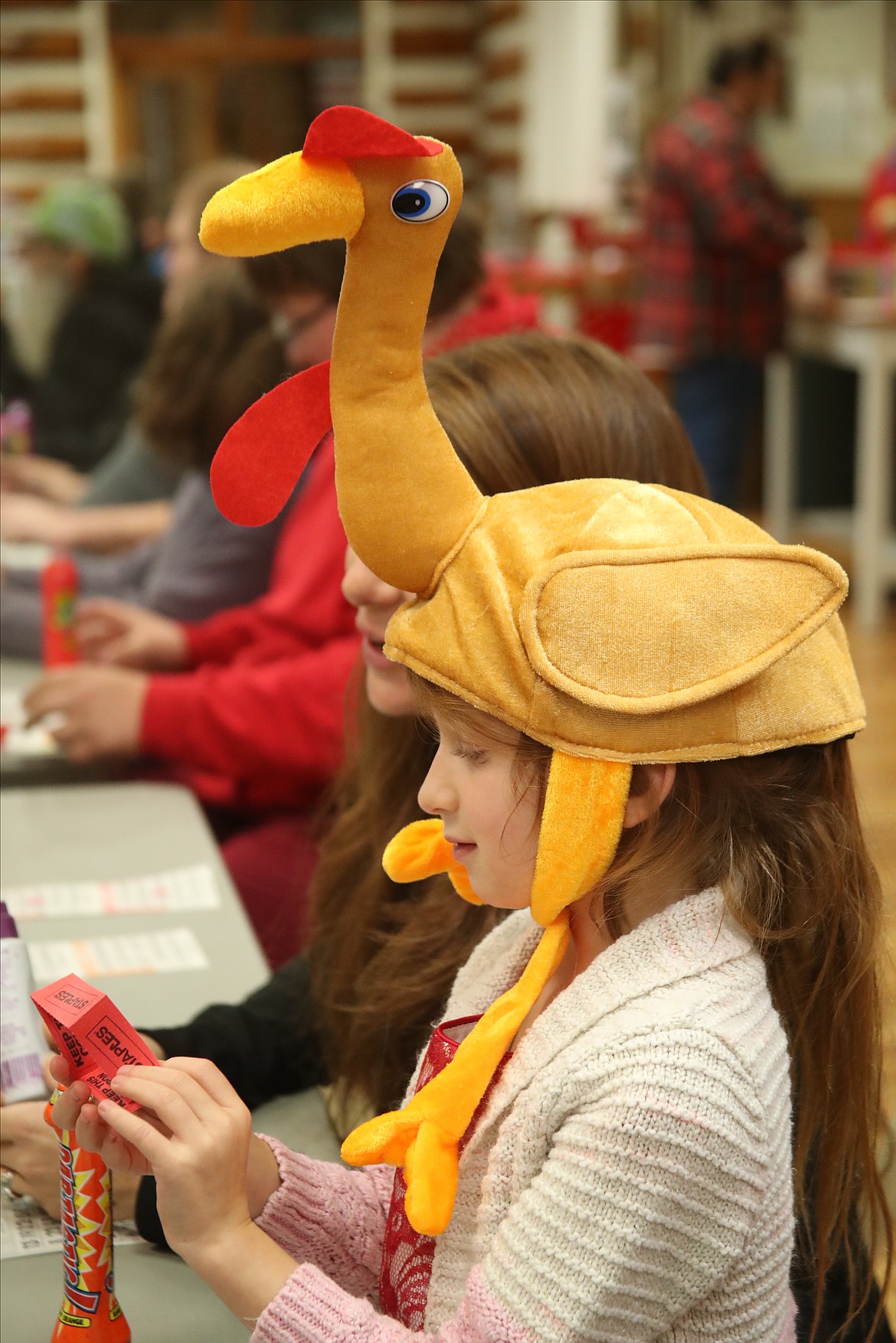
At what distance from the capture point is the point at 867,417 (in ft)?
15.9

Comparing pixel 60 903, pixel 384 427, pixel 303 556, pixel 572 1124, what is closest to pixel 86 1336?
pixel 572 1124

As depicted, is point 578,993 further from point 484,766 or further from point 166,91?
point 166,91

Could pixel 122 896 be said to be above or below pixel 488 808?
below

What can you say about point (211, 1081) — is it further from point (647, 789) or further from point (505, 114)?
point (505, 114)

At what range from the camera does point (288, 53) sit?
32.1 feet

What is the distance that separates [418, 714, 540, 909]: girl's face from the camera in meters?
0.85

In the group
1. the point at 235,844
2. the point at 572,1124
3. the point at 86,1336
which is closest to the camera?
the point at 572,1124

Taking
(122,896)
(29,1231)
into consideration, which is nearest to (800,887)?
(29,1231)

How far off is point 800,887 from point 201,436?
1.97 meters

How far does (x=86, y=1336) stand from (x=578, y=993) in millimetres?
361

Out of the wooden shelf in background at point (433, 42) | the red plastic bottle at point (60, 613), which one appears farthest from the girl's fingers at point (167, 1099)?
the wooden shelf in background at point (433, 42)

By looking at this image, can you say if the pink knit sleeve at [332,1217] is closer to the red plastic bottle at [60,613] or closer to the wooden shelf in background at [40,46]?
the red plastic bottle at [60,613]

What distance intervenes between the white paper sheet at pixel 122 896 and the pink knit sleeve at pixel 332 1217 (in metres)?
0.61

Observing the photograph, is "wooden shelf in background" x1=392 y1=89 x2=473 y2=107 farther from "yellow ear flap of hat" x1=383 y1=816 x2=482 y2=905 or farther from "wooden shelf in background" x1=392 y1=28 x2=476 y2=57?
"yellow ear flap of hat" x1=383 y1=816 x2=482 y2=905
